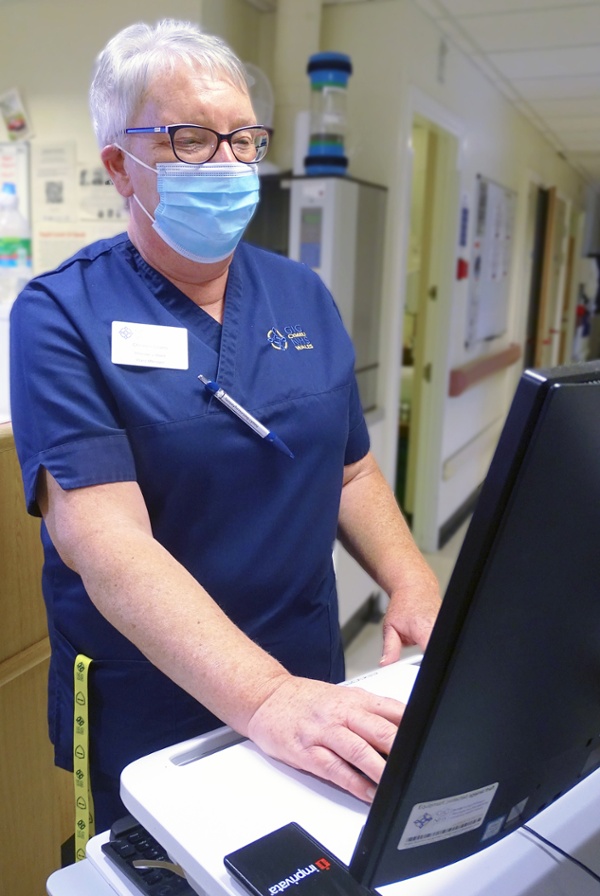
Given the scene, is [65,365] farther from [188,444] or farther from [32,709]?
[32,709]

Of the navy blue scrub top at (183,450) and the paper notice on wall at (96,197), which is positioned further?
the paper notice on wall at (96,197)

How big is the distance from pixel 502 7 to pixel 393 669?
2.89 meters

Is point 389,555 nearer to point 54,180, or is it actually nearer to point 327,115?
point 327,115

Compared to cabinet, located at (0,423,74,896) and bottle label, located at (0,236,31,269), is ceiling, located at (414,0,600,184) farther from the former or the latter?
cabinet, located at (0,423,74,896)

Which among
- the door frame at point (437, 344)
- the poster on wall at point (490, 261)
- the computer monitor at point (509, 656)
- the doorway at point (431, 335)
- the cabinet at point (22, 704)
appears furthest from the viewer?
the poster on wall at point (490, 261)

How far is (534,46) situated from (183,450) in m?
3.23

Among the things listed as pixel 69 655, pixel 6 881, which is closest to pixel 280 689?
pixel 69 655

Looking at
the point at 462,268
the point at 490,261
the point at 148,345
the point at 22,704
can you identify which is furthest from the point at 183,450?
the point at 490,261

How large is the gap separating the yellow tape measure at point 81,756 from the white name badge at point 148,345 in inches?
15.8

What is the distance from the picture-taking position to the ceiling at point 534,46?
2.90 m

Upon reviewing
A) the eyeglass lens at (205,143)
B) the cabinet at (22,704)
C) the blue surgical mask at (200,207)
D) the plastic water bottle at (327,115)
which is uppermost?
the plastic water bottle at (327,115)

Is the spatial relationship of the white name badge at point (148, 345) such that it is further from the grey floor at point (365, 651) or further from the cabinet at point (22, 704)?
the grey floor at point (365, 651)

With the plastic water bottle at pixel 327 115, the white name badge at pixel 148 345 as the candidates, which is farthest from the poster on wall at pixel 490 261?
the white name badge at pixel 148 345

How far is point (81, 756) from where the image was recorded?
102cm
